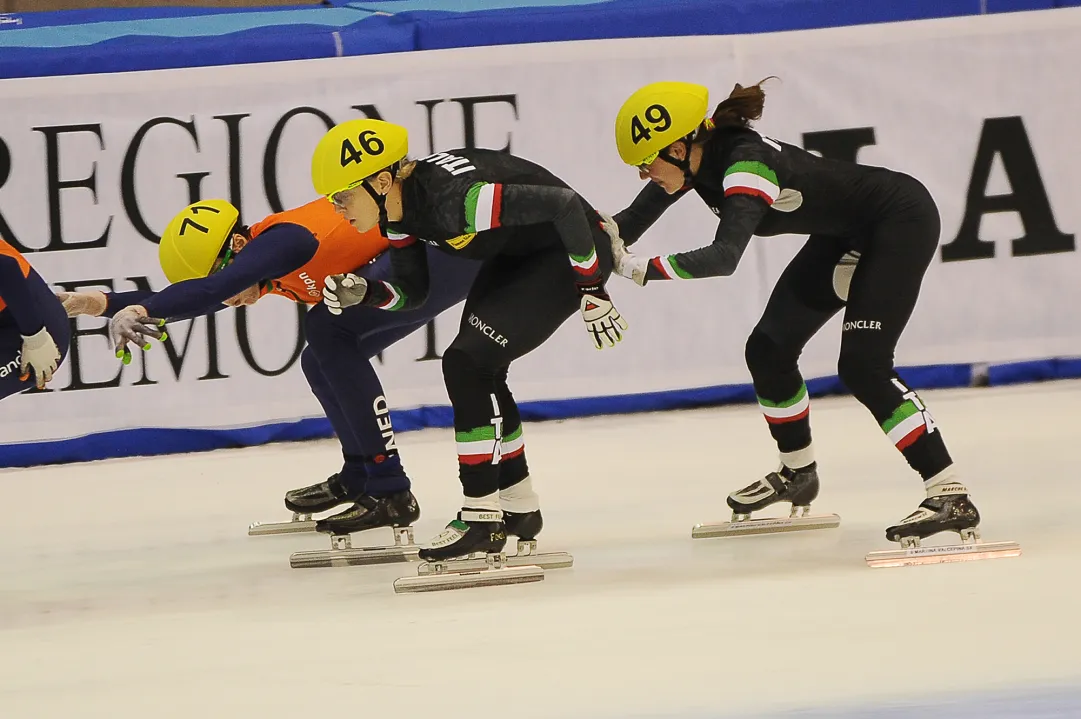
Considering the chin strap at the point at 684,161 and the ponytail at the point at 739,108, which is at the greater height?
the ponytail at the point at 739,108

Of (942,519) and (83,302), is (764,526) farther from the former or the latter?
(83,302)

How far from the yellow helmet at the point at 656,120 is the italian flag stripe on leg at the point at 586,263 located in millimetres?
347

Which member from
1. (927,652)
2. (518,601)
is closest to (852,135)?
(518,601)

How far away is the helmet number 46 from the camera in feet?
14.3

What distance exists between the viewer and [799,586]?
4031mm

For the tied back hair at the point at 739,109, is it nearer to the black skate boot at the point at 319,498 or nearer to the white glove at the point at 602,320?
the white glove at the point at 602,320

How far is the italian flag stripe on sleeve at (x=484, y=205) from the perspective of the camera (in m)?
4.13

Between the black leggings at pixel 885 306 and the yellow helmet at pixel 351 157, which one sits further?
the black leggings at pixel 885 306

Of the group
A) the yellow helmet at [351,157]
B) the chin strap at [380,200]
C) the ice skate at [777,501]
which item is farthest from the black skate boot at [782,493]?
the yellow helmet at [351,157]

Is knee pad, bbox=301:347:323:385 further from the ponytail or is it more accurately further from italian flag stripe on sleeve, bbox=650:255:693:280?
the ponytail

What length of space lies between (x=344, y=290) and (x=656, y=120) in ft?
3.49

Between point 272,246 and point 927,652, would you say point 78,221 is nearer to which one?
point 272,246

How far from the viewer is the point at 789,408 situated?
488 cm

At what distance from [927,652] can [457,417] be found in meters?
1.59
